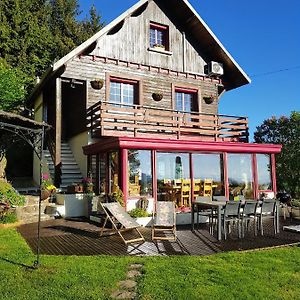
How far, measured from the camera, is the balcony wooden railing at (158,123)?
41.2 feet

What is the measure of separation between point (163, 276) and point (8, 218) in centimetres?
630

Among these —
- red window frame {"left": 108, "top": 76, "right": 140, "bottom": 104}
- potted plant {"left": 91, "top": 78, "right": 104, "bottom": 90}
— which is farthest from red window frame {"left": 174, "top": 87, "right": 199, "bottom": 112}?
potted plant {"left": 91, "top": 78, "right": 104, "bottom": 90}

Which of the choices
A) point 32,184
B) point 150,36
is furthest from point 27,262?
point 150,36

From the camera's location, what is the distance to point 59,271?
5402 millimetres

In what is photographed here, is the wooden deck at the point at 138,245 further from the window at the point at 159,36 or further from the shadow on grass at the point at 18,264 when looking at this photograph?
the window at the point at 159,36

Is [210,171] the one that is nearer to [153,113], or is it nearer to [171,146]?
[171,146]

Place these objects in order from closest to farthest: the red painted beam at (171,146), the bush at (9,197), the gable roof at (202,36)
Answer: the bush at (9,197), the red painted beam at (171,146), the gable roof at (202,36)

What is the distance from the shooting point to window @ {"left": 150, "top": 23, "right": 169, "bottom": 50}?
52.4 feet

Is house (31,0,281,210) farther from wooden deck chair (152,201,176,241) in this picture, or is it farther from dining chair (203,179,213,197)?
wooden deck chair (152,201,176,241)

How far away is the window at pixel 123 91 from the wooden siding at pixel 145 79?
0.96ft

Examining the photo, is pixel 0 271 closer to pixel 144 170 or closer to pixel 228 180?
pixel 144 170

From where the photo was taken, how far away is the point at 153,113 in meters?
12.9

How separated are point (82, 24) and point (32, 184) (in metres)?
18.5

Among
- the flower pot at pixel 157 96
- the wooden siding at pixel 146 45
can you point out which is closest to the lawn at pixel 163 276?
the flower pot at pixel 157 96
